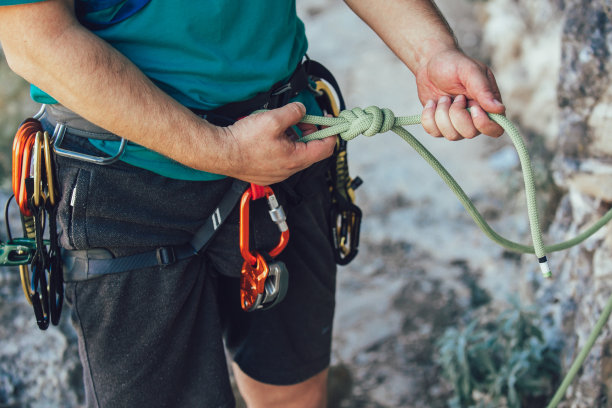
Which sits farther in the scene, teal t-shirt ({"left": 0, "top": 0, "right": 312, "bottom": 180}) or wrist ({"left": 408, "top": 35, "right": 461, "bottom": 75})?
wrist ({"left": 408, "top": 35, "right": 461, "bottom": 75})

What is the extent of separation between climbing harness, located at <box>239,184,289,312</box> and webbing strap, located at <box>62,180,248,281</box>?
40 millimetres

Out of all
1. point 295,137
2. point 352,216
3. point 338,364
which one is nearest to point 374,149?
point 338,364

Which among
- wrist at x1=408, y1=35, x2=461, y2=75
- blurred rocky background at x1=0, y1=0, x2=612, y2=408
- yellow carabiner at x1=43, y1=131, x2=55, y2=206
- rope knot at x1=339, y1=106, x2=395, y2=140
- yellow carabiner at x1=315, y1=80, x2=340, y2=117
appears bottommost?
blurred rocky background at x1=0, y1=0, x2=612, y2=408

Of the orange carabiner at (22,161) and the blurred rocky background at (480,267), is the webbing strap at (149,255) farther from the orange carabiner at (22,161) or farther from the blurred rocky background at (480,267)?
the blurred rocky background at (480,267)

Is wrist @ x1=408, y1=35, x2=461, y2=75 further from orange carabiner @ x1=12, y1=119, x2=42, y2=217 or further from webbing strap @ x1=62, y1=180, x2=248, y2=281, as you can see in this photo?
orange carabiner @ x1=12, y1=119, x2=42, y2=217

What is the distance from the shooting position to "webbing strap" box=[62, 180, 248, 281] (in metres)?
1.32

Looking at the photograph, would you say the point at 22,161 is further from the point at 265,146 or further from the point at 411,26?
the point at 411,26

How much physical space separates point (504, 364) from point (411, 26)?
1.51 m

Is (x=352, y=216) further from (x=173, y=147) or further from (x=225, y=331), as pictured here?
(x=173, y=147)

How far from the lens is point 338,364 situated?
2734 mm

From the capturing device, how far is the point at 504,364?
92.7 inches

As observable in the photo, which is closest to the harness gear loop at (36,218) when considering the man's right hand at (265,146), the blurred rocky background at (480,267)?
the man's right hand at (265,146)

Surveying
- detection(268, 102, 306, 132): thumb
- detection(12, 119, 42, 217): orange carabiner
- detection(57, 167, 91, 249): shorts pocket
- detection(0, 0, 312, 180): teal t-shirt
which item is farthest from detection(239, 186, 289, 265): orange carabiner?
detection(12, 119, 42, 217): orange carabiner

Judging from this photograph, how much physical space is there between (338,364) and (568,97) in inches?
60.0
